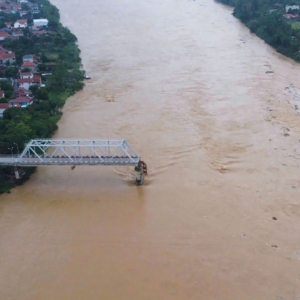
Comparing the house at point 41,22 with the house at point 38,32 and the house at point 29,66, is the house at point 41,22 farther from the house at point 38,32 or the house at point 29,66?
the house at point 29,66

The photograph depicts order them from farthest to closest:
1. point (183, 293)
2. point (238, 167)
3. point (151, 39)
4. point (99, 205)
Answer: point (151, 39), point (238, 167), point (99, 205), point (183, 293)

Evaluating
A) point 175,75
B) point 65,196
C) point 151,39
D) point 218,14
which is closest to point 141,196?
point 65,196

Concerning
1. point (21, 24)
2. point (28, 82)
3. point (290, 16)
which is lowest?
point (28, 82)

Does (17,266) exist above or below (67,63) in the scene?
below

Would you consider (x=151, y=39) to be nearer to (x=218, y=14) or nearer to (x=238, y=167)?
(x=218, y=14)

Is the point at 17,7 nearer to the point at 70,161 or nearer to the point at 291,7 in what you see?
the point at 291,7

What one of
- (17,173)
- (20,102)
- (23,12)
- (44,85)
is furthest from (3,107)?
(23,12)
